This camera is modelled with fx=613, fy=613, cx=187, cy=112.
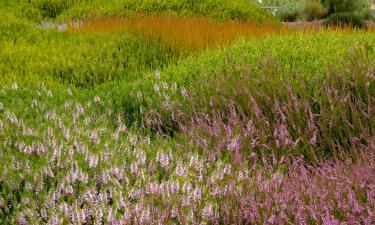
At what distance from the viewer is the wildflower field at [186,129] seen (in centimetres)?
A: 310

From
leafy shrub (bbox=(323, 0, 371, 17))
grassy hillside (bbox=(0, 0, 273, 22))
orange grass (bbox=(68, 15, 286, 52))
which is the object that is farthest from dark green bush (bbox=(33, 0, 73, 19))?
leafy shrub (bbox=(323, 0, 371, 17))

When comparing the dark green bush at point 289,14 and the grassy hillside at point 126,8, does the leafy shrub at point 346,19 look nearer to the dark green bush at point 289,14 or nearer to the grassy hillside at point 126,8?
the dark green bush at point 289,14

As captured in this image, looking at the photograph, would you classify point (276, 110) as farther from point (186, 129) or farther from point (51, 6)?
point (51, 6)

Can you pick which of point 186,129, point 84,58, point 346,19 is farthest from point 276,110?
point 346,19

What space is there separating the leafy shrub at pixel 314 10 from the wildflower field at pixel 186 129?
9.17 m

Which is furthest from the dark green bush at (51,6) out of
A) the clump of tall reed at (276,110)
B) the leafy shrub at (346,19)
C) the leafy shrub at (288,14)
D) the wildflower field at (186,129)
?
the leafy shrub at (288,14)

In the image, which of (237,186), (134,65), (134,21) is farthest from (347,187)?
(134,21)

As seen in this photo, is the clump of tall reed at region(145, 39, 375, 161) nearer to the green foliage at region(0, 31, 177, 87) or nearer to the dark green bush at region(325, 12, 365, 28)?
the green foliage at region(0, 31, 177, 87)

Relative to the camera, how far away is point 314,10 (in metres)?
17.3

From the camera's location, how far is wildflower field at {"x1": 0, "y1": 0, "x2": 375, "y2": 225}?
10.2 feet

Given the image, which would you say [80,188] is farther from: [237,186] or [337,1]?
[337,1]

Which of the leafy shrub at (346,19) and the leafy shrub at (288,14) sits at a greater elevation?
the leafy shrub at (346,19)

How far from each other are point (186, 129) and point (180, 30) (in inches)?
162

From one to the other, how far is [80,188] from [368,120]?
7.91 ft
